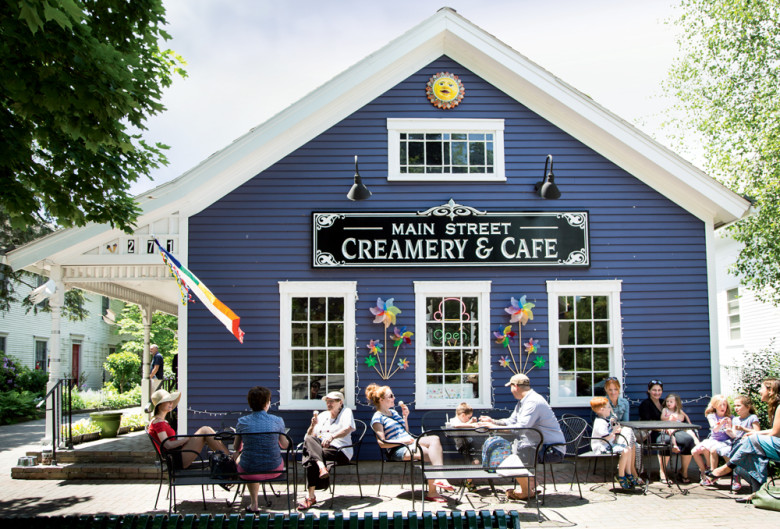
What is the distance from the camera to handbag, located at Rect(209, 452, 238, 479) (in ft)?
22.2

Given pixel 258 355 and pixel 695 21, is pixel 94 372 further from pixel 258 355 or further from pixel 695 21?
pixel 695 21

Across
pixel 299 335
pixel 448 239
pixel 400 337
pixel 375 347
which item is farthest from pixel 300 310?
pixel 448 239

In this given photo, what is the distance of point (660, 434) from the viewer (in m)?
8.84

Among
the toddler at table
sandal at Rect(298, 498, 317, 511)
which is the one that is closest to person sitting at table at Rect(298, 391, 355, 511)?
sandal at Rect(298, 498, 317, 511)

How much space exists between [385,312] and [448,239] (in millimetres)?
1415

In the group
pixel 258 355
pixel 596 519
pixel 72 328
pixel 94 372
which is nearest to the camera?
pixel 596 519

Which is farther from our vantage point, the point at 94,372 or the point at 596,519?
the point at 94,372

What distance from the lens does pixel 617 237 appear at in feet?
33.7

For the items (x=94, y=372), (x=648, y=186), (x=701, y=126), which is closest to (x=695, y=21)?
(x=701, y=126)

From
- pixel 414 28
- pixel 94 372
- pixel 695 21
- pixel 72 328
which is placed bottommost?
pixel 94 372

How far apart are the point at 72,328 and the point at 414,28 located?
26316 mm

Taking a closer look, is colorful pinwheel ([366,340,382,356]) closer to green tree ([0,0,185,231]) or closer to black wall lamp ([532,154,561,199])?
black wall lamp ([532,154,561,199])

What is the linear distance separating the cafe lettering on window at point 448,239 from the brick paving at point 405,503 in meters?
3.03

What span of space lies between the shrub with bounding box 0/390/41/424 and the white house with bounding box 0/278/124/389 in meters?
3.87
